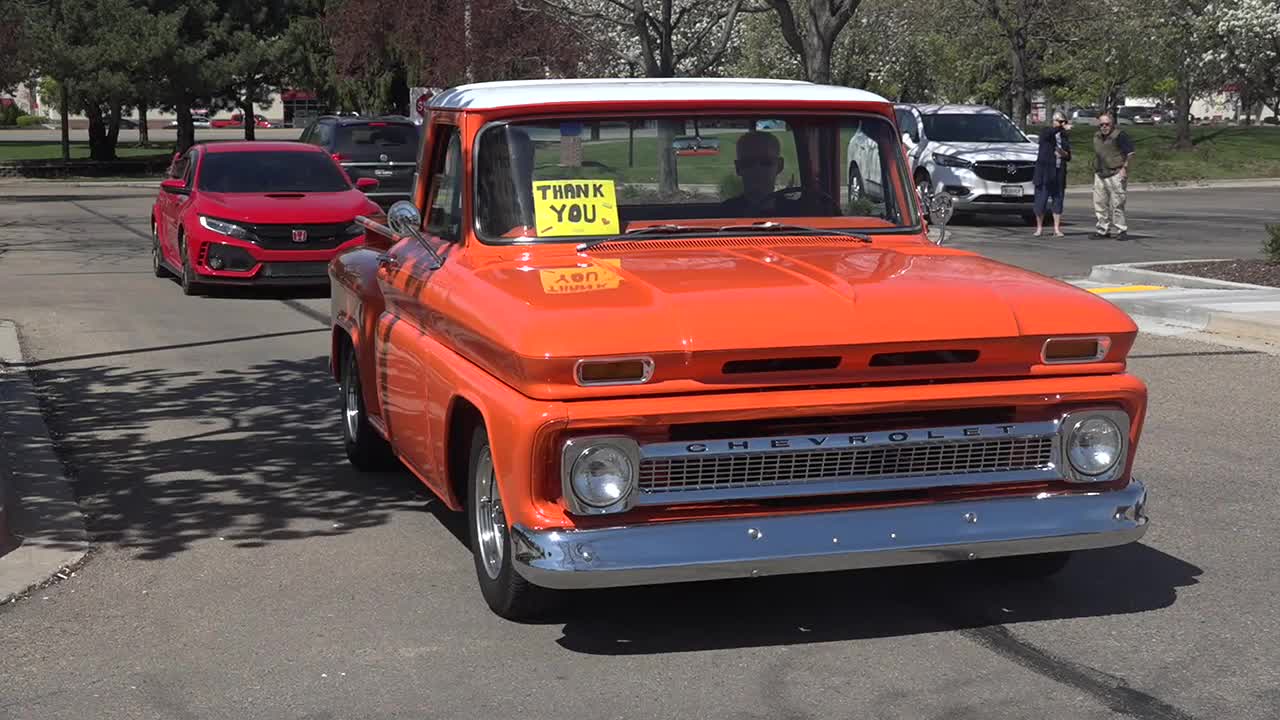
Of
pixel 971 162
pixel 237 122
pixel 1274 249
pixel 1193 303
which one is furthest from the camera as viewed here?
pixel 237 122

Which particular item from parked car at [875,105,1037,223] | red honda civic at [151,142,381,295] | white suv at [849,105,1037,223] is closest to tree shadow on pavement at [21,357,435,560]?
red honda civic at [151,142,381,295]

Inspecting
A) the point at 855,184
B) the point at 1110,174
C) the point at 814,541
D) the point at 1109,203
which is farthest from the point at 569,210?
the point at 1109,203

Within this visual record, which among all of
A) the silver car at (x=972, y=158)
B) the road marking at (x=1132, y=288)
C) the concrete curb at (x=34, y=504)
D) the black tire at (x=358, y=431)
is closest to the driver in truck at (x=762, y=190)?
the black tire at (x=358, y=431)

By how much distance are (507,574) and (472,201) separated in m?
1.62

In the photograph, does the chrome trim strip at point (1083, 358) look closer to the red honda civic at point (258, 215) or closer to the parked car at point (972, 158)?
the red honda civic at point (258, 215)

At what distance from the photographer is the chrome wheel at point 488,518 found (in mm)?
5707

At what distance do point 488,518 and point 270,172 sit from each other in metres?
13.0

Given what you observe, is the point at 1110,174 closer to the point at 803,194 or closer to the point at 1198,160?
the point at 803,194

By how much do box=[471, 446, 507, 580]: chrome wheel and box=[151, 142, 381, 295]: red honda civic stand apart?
10.8 meters

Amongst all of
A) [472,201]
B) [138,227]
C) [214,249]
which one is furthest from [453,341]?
[138,227]

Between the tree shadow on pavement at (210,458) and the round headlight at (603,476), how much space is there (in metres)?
2.47

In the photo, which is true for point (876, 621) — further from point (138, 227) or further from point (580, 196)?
point (138, 227)

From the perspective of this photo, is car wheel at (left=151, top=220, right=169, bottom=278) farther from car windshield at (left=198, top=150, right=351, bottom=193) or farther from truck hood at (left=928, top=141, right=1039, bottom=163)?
truck hood at (left=928, top=141, right=1039, bottom=163)

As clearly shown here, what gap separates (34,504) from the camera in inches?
302
